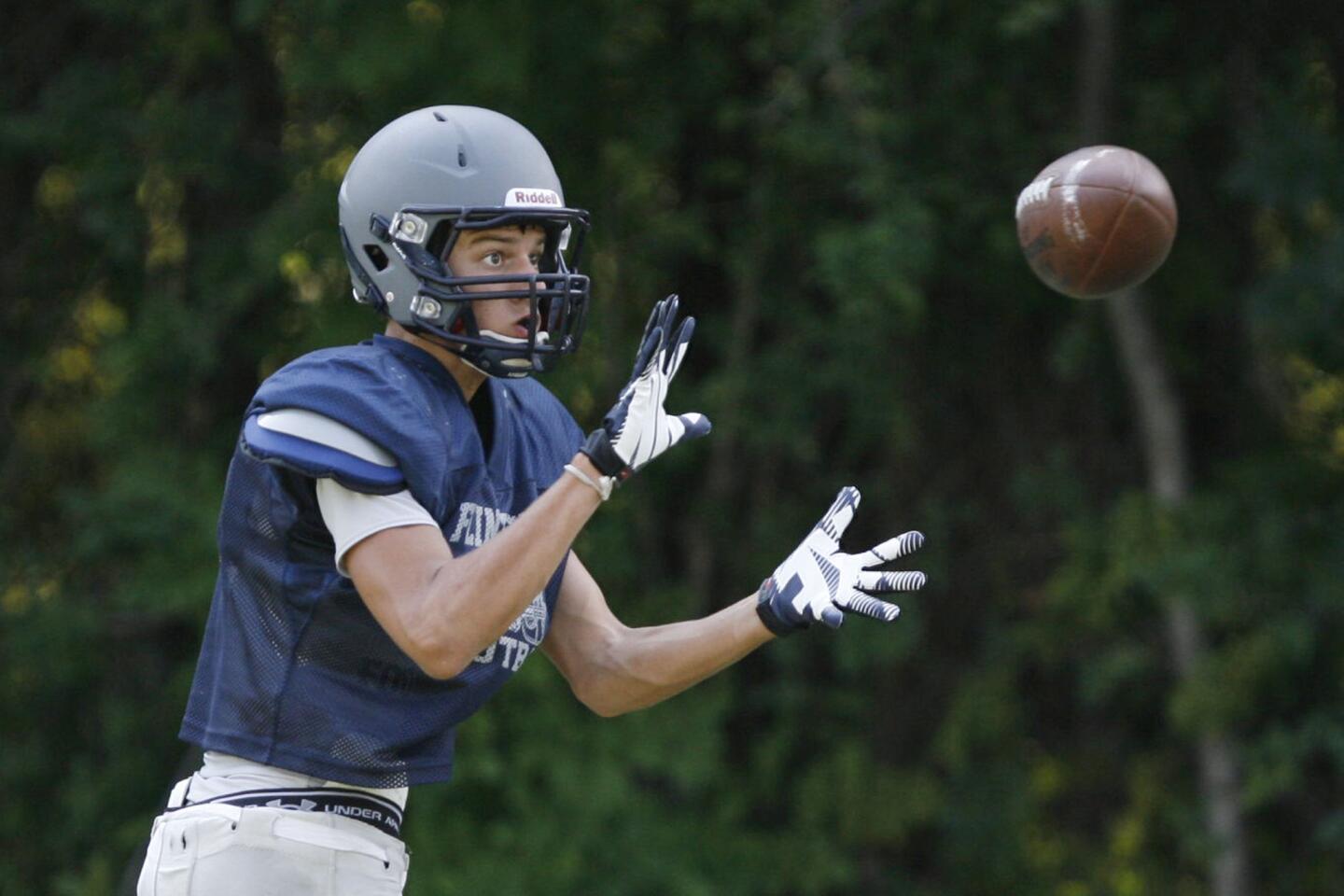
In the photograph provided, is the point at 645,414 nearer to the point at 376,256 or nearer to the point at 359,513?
the point at 359,513

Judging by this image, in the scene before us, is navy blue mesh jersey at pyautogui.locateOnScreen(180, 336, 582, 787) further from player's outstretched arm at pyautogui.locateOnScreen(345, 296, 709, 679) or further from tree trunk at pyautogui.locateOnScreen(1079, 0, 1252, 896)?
tree trunk at pyautogui.locateOnScreen(1079, 0, 1252, 896)

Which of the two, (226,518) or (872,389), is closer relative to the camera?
(226,518)

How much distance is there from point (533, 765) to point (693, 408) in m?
1.51

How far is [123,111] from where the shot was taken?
26.4ft

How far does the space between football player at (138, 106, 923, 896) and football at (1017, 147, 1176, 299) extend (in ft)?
4.41

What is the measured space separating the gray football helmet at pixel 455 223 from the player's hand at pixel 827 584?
1.61 ft

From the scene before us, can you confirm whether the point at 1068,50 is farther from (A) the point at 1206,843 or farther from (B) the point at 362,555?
(B) the point at 362,555

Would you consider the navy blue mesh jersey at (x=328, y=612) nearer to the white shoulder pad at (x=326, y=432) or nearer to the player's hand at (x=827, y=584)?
the white shoulder pad at (x=326, y=432)

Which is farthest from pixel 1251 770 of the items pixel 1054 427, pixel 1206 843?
pixel 1054 427

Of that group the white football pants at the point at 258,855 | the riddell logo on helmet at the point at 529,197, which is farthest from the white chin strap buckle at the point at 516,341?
the white football pants at the point at 258,855

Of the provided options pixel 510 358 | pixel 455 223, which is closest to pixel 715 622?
pixel 510 358

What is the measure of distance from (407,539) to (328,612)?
0.74 ft

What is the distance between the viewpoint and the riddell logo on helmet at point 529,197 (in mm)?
3080

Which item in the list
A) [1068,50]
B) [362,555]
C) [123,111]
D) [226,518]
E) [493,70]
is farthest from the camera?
[123,111]
